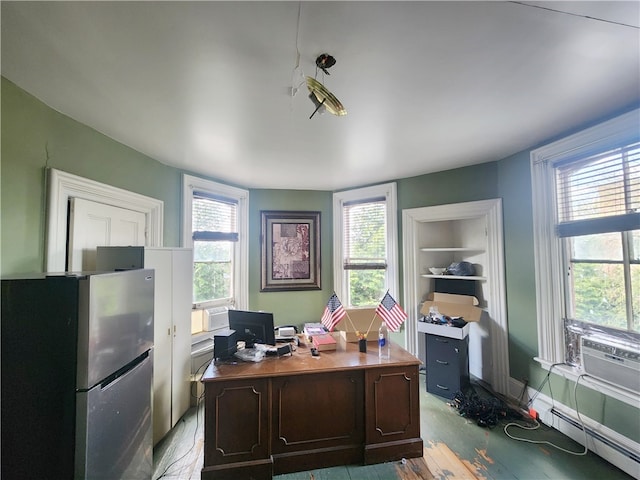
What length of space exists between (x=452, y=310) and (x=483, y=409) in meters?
1.05

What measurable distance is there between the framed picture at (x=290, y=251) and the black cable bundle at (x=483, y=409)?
2260mm

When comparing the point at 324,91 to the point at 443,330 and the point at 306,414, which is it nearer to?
the point at 306,414

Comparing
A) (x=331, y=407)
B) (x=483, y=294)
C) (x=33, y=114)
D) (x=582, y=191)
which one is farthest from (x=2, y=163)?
(x=483, y=294)

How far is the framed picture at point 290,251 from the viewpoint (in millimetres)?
3998

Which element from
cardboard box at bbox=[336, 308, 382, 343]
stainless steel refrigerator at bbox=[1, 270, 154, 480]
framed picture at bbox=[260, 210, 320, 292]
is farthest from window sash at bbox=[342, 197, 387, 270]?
stainless steel refrigerator at bbox=[1, 270, 154, 480]

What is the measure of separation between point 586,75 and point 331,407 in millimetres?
2767

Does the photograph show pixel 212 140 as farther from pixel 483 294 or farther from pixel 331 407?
pixel 483 294

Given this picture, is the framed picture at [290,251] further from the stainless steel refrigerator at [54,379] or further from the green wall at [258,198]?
the stainless steel refrigerator at [54,379]

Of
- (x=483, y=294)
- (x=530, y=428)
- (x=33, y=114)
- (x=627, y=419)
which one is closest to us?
(x=33, y=114)

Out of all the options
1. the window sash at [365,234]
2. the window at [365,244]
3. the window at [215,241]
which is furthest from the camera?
the window sash at [365,234]

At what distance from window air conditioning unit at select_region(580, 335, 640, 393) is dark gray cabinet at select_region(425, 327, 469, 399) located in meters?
1.00

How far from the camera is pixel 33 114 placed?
1701mm

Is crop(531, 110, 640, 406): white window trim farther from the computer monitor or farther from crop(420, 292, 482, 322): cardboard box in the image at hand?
the computer monitor

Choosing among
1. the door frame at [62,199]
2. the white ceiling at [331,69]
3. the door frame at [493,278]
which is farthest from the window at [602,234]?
the door frame at [62,199]
